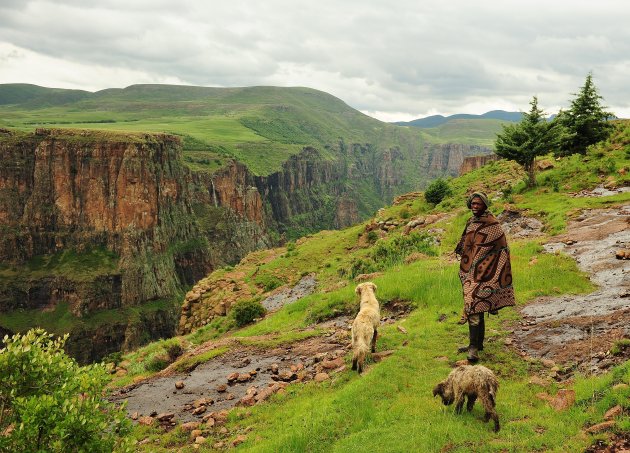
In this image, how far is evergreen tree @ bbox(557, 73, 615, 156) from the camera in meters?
27.7

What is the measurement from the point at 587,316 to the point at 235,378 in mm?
9294

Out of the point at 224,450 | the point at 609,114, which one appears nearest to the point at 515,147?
the point at 609,114

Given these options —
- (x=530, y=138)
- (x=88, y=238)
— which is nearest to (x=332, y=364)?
(x=530, y=138)

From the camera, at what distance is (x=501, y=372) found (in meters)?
9.03

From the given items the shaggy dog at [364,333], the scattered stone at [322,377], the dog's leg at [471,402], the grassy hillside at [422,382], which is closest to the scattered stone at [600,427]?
the grassy hillside at [422,382]

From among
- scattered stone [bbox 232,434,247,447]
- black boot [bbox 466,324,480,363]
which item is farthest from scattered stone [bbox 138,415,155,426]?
black boot [bbox 466,324,480,363]

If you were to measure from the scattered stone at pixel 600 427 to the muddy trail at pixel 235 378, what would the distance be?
514 cm

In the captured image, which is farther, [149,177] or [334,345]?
[149,177]

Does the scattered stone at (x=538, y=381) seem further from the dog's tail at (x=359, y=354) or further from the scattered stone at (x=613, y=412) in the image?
the dog's tail at (x=359, y=354)

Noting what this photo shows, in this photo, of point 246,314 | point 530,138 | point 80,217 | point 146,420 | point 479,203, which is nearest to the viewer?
point 479,203

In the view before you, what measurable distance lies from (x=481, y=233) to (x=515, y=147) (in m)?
17.5

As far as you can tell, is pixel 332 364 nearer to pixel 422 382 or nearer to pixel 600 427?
pixel 422 382

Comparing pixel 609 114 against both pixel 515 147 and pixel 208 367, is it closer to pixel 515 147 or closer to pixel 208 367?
pixel 515 147

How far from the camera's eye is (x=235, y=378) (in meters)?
12.0
